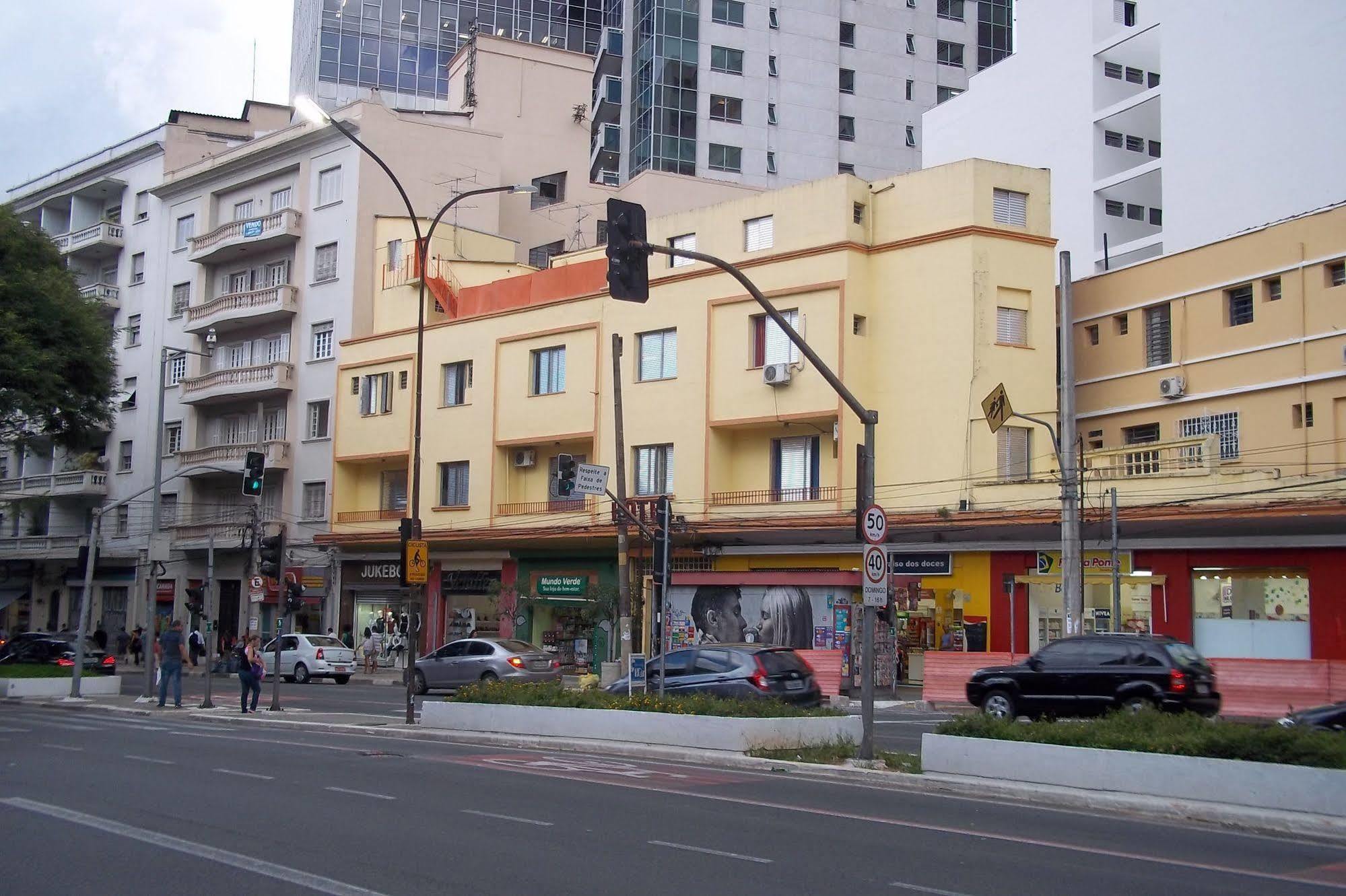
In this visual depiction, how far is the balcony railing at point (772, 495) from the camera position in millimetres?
35812

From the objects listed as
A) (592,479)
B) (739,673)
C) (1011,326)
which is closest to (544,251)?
(1011,326)

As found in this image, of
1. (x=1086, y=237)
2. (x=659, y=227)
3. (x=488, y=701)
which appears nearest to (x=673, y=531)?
(x=659, y=227)

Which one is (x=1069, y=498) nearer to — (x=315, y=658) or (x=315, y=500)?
(x=315, y=658)

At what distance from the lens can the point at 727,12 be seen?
66.0 metres

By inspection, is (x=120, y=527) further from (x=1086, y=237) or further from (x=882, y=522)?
(x=882, y=522)

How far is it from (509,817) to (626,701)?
25.0 feet

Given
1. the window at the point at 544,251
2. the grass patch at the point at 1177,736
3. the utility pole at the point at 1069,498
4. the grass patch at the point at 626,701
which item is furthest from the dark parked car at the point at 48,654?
the grass patch at the point at 1177,736

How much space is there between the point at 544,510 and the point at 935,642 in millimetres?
13173

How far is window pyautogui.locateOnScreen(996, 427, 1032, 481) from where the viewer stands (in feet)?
112

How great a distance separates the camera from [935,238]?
35219mm

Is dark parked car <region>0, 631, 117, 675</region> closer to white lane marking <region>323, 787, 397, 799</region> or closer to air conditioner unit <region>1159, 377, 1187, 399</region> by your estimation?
white lane marking <region>323, 787, 397, 799</region>

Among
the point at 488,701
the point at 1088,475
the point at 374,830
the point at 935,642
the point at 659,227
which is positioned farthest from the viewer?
the point at 659,227

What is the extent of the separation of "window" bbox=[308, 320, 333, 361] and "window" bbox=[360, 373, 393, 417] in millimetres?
2829

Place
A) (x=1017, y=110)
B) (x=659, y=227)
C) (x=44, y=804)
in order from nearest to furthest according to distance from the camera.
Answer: (x=44, y=804) < (x=659, y=227) < (x=1017, y=110)
